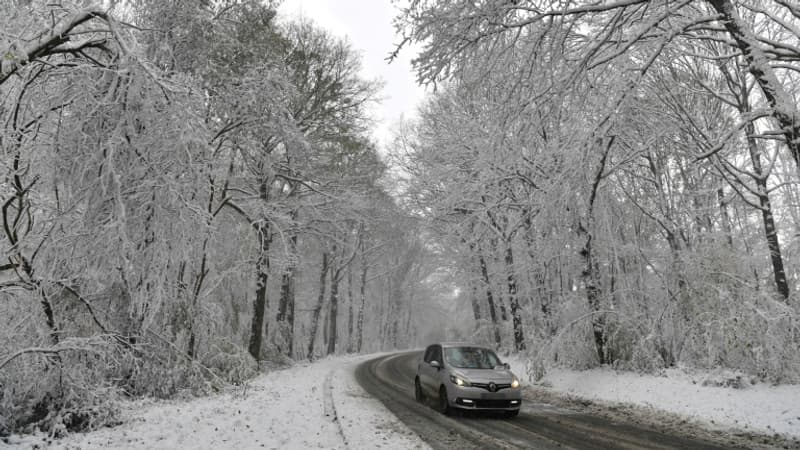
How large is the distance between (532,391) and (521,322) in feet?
19.8

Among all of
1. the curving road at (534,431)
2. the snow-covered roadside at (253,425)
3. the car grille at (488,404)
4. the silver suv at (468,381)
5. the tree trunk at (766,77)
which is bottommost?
the curving road at (534,431)

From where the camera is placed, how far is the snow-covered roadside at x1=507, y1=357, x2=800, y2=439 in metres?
8.63

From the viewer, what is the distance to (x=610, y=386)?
12680 millimetres

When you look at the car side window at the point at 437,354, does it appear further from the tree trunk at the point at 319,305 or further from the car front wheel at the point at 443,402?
the tree trunk at the point at 319,305

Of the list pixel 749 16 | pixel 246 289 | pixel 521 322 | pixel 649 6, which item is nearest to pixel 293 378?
pixel 246 289

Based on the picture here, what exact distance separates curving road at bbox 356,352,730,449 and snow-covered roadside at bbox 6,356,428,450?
48 cm

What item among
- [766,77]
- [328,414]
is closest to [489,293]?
[328,414]

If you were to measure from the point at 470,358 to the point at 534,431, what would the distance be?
3.23 m

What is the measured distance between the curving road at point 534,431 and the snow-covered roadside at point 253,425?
48 cm

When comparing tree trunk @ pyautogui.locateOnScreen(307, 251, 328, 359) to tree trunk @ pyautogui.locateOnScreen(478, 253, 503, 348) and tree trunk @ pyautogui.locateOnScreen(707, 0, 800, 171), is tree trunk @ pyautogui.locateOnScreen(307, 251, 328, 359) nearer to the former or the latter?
tree trunk @ pyautogui.locateOnScreen(478, 253, 503, 348)

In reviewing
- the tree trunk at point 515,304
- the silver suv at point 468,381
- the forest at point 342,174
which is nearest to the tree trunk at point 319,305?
the forest at point 342,174

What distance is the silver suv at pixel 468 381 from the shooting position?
998 centimetres

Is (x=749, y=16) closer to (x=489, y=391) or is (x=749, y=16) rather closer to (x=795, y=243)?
(x=795, y=243)

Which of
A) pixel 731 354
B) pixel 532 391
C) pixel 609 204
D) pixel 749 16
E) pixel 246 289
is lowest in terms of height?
pixel 532 391
